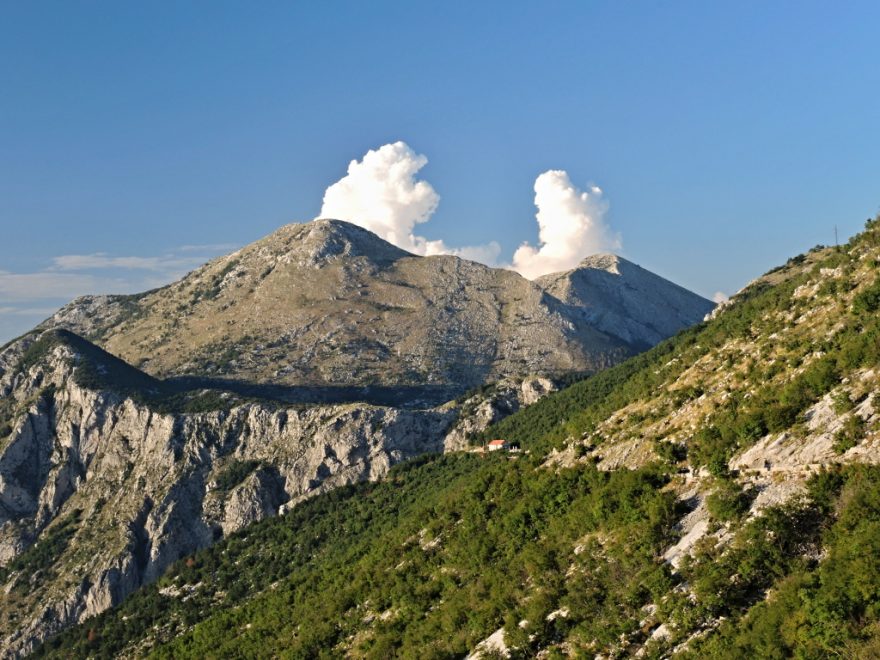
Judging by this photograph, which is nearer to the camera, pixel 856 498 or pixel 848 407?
pixel 856 498

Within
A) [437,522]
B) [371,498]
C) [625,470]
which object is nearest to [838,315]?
[625,470]

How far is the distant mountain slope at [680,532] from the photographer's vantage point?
45.9m

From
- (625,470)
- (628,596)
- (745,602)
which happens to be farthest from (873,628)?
(625,470)

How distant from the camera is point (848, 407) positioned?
53.8 m

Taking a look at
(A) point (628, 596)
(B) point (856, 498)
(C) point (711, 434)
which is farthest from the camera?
(C) point (711, 434)

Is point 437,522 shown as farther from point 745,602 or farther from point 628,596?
point 745,602

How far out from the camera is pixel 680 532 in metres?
56.2

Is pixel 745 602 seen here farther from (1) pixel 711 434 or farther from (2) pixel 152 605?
(2) pixel 152 605

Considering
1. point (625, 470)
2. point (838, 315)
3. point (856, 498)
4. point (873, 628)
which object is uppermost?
point (838, 315)

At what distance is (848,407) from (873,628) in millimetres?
18487

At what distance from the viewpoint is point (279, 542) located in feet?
618

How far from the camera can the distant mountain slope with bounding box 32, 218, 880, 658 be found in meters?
45.9

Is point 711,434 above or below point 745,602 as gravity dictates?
above

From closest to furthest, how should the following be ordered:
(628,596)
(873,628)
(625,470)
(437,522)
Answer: (873,628)
(628,596)
(625,470)
(437,522)
